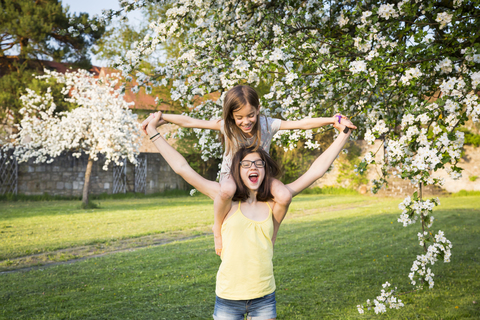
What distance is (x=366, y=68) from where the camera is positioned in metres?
3.69

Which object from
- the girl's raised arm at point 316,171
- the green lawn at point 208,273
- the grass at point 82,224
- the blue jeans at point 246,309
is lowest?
the green lawn at point 208,273

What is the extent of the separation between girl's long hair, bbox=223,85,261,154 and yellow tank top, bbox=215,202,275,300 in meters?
0.47

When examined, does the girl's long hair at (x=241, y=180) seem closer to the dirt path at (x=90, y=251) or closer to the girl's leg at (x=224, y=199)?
the girl's leg at (x=224, y=199)

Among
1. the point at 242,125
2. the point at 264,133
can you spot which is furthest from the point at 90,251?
the point at 242,125

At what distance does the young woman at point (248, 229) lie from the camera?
1.99m

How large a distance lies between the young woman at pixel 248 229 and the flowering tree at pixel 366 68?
4.42ft

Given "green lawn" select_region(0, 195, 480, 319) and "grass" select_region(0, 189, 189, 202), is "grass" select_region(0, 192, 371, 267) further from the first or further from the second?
"grass" select_region(0, 189, 189, 202)

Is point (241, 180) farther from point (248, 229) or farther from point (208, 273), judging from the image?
point (208, 273)

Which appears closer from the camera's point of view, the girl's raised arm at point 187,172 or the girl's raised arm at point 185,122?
the girl's raised arm at point 187,172

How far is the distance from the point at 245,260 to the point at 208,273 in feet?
13.4

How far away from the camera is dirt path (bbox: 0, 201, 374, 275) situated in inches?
254

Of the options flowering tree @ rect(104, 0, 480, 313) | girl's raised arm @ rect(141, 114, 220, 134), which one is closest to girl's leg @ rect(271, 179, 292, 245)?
girl's raised arm @ rect(141, 114, 220, 134)

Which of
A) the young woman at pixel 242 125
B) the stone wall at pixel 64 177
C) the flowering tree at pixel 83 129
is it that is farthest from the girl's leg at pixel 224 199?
the stone wall at pixel 64 177

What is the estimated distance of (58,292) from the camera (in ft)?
16.3
